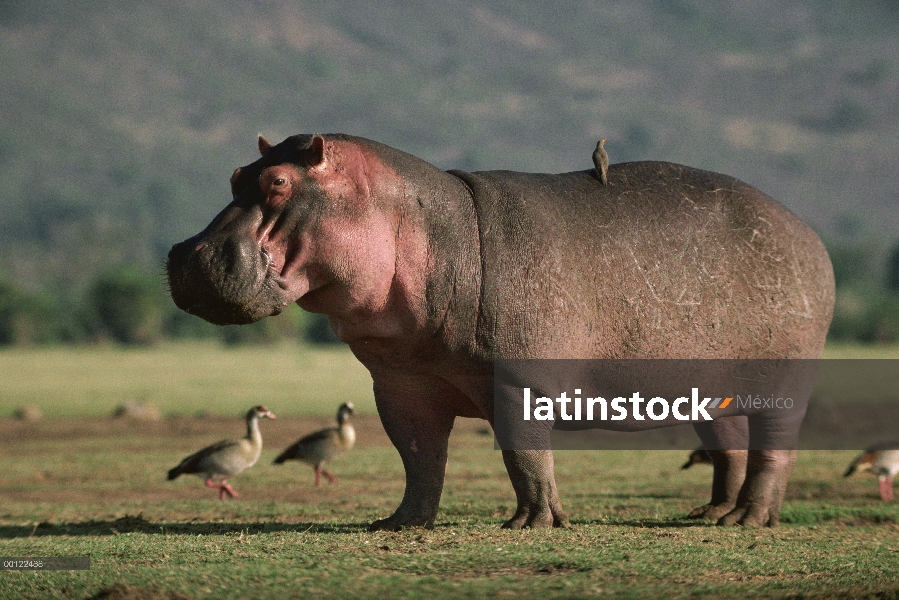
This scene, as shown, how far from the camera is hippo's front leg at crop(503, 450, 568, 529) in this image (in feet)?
23.8

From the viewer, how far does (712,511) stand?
8.98 metres

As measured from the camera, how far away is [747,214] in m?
8.24

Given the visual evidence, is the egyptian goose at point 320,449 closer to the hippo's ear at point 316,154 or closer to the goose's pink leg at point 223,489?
the goose's pink leg at point 223,489

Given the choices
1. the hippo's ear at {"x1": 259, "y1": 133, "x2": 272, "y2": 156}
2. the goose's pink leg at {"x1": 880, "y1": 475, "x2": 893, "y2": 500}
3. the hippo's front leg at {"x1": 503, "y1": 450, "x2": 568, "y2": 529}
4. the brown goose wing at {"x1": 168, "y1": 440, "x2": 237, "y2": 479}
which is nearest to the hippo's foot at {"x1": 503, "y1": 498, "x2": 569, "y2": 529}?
the hippo's front leg at {"x1": 503, "y1": 450, "x2": 568, "y2": 529}

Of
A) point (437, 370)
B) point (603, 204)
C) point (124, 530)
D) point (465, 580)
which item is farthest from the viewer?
point (124, 530)

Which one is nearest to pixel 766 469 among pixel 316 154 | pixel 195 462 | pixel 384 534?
pixel 384 534

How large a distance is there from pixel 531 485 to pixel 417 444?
37.0 inches

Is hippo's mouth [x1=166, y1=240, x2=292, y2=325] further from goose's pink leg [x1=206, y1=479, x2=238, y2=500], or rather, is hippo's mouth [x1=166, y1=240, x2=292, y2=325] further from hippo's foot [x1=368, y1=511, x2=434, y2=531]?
goose's pink leg [x1=206, y1=479, x2=238, y2=500]

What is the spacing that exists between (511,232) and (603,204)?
0.80m

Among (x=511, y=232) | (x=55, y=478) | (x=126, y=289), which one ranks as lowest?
(x=55, y=478)

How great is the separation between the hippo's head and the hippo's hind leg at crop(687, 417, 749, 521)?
11.0 ft

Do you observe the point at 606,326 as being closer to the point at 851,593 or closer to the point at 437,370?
the point at 437,370

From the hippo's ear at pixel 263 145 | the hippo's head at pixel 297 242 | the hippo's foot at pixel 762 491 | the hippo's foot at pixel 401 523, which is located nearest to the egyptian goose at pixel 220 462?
the hippo's foot at pixel 401 523

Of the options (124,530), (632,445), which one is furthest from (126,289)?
(124,530)
